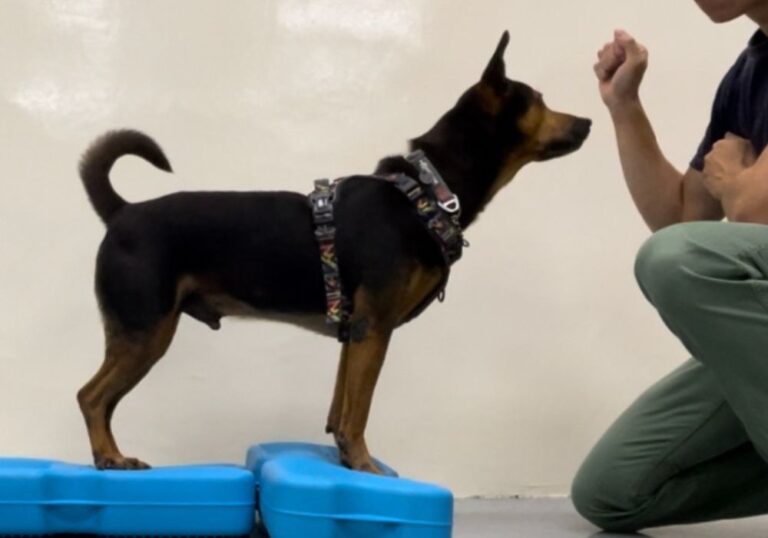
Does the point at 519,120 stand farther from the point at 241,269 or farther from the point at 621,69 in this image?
the point at 241,269

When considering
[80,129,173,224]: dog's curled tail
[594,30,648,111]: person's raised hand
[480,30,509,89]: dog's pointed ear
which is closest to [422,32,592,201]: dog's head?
[480,30,509,89]: dog's pointed ear

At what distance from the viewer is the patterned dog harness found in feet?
3.90

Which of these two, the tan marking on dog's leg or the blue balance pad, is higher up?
the tan marking on dog's leg

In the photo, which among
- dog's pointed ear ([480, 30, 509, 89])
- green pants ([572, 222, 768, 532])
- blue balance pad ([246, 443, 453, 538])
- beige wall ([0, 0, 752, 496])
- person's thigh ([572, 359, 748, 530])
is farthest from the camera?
beige wall ([0, 0, 752, 496])

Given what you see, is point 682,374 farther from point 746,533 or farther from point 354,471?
point 354,471

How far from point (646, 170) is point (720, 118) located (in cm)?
13

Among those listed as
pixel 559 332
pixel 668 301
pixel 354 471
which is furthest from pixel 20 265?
pixel 668 301

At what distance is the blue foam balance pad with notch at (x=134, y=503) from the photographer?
1070 millimetres

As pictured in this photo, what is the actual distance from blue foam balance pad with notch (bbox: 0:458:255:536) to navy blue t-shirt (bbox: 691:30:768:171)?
85cm

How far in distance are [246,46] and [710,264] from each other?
0.95m

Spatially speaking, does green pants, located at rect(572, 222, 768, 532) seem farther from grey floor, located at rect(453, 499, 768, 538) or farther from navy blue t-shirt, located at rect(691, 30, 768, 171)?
navy blue t-shirt, located at rect(691, 30, 768, 171)

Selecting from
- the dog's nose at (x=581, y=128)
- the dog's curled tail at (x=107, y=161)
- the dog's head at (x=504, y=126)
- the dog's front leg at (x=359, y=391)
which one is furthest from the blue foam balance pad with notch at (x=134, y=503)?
the dog's nose at (x=581, y=128)

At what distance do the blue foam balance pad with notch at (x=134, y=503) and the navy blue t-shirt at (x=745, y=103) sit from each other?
0.85m

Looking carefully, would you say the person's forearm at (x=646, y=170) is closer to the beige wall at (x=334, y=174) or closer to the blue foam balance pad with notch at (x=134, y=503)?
→ the beige wall at (x=334, y=174)
